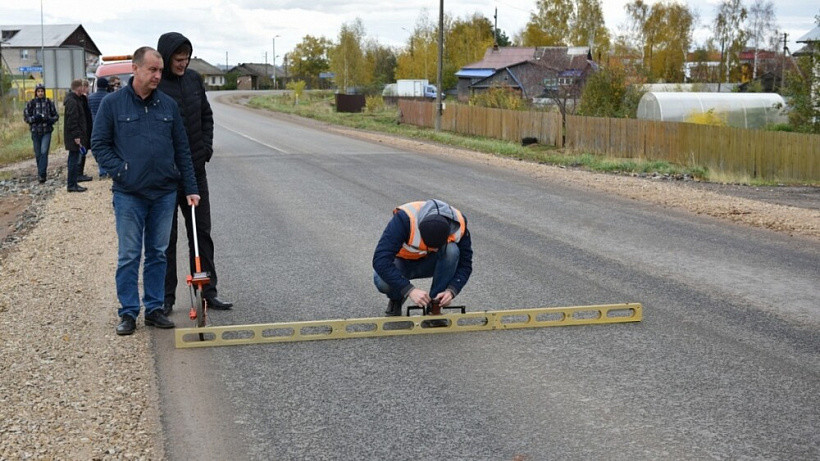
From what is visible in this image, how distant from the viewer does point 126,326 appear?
6973mm

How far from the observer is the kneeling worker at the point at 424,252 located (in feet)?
22.0

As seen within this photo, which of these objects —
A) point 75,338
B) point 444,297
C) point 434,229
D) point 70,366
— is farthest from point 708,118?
point 70,366

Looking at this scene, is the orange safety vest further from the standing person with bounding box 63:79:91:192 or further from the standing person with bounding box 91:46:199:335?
the standing person with bounding box 63:79:91:192

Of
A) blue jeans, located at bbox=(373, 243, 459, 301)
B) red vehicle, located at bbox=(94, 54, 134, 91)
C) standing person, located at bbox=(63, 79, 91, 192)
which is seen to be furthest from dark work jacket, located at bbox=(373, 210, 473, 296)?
red vehicle, located at bbox=(94, 54, 134, 91)

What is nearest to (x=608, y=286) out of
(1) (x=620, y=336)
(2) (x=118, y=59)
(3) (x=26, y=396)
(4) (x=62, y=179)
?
(1) (x=620, y=336)

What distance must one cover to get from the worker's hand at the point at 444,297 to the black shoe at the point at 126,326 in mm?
2256

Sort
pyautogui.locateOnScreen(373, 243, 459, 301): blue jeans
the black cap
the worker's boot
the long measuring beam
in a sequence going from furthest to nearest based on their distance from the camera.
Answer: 1. the worker's boot
2. pyautogui.locateOnScreen(373, 243, 459, 301): blue jeans
3. the long measuring beam
4. the black cap

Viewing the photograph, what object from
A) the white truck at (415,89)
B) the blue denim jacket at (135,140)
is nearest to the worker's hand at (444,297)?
the blue denim jacket at (135,140)

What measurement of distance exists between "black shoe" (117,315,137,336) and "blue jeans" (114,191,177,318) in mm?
36

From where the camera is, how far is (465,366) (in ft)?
20.5

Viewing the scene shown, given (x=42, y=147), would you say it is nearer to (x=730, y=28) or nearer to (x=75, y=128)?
(x=75, y=128)

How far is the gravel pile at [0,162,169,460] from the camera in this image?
4906 mm

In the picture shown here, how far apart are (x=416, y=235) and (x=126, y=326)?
2226 mm

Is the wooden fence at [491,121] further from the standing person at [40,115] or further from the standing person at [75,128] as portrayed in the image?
the standing person at [75,128]
